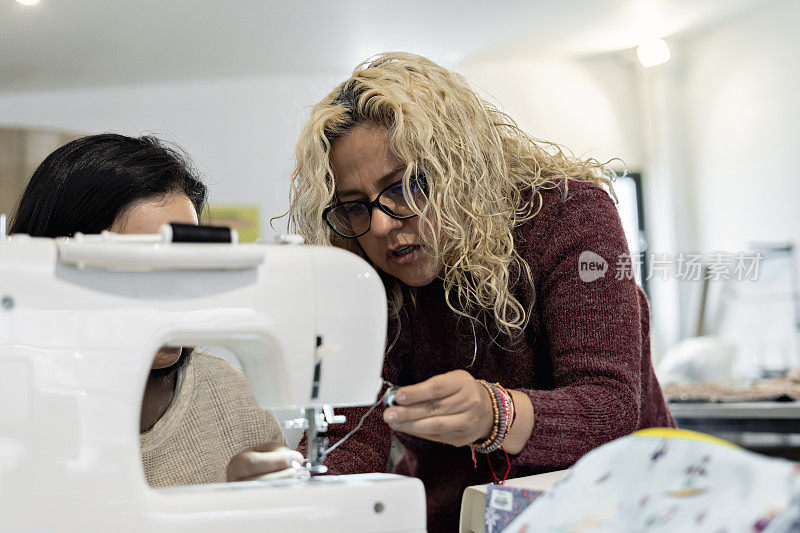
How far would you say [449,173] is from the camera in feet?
3.85

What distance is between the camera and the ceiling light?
4.99m

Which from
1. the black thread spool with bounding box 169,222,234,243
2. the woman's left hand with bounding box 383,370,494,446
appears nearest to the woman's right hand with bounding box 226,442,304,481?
the woman's left hand with bounding box 383,370,494,446

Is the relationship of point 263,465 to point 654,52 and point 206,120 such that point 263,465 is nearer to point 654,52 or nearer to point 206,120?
point 206,120

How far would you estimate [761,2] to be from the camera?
4.81 m

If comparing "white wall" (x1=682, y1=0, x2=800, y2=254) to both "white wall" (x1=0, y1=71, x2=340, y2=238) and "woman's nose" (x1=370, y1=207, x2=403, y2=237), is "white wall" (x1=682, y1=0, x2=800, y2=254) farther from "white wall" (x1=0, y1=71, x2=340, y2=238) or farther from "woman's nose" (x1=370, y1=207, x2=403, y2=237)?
"woman's nose" (x1=370, y1=207, x2=403, y2=237)

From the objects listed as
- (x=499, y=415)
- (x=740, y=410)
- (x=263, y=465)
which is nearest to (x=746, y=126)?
(x=740, y=410)

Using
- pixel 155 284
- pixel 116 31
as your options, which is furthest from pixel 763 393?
pixel 116 31

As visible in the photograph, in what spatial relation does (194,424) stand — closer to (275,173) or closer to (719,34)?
(275,173)

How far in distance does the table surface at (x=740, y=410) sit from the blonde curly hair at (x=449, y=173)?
55.5 inches

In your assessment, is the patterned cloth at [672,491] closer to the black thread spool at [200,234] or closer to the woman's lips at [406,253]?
the black thread spool at [200,234]

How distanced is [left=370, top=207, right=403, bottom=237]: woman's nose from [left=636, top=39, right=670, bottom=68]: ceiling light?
4.35 m

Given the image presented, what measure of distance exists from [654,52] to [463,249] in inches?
170

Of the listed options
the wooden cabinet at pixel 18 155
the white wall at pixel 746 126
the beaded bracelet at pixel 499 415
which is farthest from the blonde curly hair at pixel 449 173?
the white wall at pixel 746 126

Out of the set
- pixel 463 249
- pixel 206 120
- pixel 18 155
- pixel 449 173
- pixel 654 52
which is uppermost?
pixel 654 52
